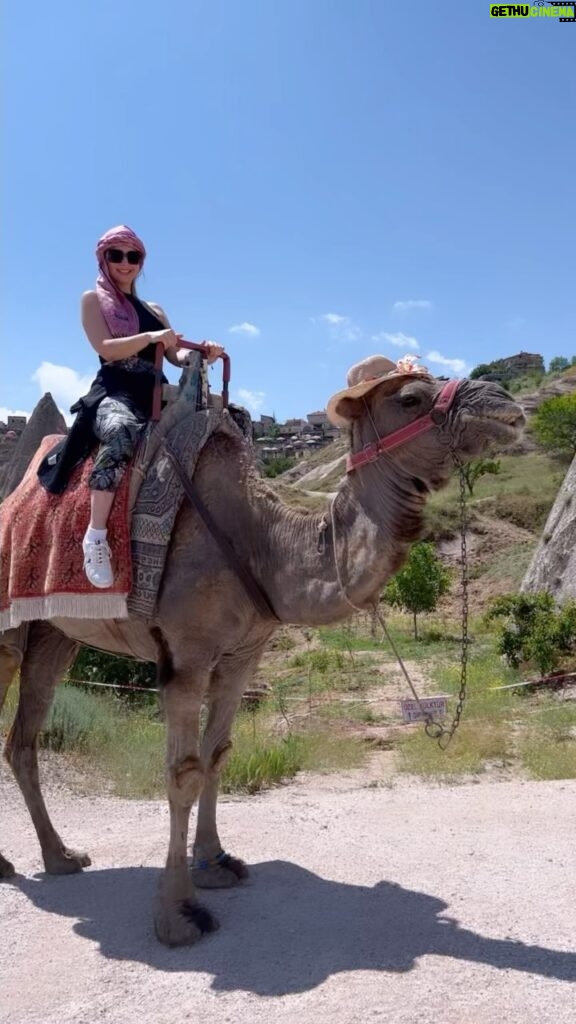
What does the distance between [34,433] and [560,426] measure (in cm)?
4287

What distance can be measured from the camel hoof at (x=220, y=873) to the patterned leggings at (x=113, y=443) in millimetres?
2427

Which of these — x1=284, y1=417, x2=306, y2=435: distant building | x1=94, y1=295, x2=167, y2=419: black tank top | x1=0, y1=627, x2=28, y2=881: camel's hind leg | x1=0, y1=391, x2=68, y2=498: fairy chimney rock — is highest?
x1=284, y1=417, x2=306, y2=435: distant building

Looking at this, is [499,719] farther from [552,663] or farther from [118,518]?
[118,518]

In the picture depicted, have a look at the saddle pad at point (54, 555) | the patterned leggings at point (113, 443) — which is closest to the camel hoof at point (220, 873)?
the saddle pad at point (54, 555)

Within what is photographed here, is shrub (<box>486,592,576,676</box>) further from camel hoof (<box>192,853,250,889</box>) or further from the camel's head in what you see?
the camel's head

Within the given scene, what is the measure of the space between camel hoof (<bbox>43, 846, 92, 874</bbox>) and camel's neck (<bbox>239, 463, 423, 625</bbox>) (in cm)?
244

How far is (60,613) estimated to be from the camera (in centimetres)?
451

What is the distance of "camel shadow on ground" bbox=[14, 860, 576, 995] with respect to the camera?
3.88 metres

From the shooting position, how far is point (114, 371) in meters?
4.83

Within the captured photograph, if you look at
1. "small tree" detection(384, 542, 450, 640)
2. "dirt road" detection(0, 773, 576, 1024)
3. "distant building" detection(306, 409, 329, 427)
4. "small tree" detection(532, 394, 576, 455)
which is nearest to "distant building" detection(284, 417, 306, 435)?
"distant building" detection(306, 409, 329, 427)

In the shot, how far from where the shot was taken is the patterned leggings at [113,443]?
14.4 feet

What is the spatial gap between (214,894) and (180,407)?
2.87 metres

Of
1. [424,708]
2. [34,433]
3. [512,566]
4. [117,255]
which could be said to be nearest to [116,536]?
[117,255]

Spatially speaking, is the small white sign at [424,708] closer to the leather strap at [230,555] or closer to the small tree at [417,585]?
the leather strap at [230,555]
